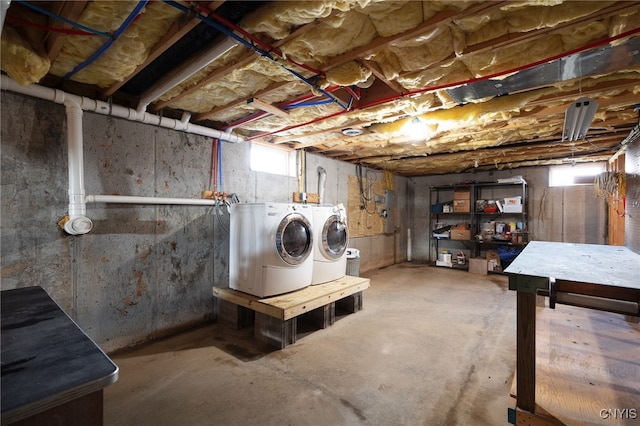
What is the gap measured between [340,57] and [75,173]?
2268 mm

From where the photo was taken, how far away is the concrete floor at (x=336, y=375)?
1.82 m

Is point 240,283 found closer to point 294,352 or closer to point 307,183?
point 294,352

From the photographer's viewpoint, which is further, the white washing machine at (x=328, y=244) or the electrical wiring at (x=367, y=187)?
the electrical wiring at (x=367, y=187)

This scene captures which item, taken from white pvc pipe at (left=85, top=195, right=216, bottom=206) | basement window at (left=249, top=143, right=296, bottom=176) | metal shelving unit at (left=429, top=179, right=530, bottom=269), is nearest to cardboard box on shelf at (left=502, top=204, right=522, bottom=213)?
metal shelving unit at (left=429, top=179, right=530, bottom=269)

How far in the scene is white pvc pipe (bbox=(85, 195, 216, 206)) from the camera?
241 centimetres

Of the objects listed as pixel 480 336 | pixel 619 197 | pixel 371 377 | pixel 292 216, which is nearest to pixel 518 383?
pixel 371 377

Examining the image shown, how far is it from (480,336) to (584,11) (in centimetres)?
280

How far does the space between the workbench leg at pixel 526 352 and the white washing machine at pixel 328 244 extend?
221 centimetres

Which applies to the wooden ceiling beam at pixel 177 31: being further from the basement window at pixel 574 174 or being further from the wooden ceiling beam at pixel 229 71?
the basement window at pixel 574 174

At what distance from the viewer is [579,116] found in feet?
7.33

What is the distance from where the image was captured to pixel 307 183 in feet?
15.3

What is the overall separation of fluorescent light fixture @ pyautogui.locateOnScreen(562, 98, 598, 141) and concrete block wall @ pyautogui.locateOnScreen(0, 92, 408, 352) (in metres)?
3.31

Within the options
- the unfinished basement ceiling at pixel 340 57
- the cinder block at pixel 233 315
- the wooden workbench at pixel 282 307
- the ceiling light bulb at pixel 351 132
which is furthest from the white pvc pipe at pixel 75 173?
the ceiling light bulb at pixel 351 132

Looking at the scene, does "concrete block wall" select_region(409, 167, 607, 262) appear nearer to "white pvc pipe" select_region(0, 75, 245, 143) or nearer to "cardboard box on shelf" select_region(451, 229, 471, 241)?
"cardboard box on shelf" select_region(451, 229, 471, 241)
